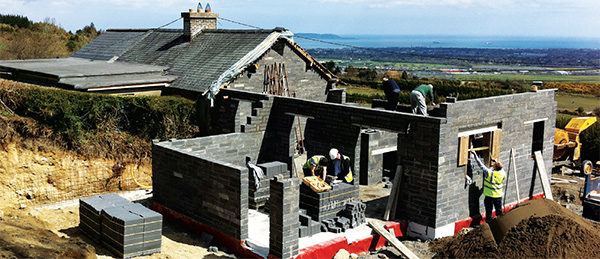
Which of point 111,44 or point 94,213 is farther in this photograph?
point 111,44

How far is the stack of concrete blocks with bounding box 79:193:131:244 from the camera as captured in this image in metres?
14.2

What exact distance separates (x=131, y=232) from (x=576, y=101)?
46685 mm

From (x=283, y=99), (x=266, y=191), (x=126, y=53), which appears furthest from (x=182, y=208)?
(x=126, y=53)

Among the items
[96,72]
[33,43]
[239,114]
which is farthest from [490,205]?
[33,43]

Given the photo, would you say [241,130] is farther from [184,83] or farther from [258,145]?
[184,83]

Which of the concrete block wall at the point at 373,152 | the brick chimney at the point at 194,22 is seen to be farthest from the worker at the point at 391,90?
the brick chimney at the point at 194,22

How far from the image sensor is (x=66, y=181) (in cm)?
1944

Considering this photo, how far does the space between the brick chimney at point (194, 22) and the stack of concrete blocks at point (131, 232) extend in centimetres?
1436

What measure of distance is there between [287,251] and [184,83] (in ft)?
38.4

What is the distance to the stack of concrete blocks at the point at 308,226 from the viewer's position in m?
14.3

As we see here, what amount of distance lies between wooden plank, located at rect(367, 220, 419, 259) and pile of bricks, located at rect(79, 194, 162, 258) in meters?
5.23

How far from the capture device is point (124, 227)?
13172 mm

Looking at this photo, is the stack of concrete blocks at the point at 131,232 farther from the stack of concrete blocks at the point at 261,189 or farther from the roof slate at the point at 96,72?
the roof slate at the point at 96,72

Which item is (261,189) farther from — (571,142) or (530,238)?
(571,142)
